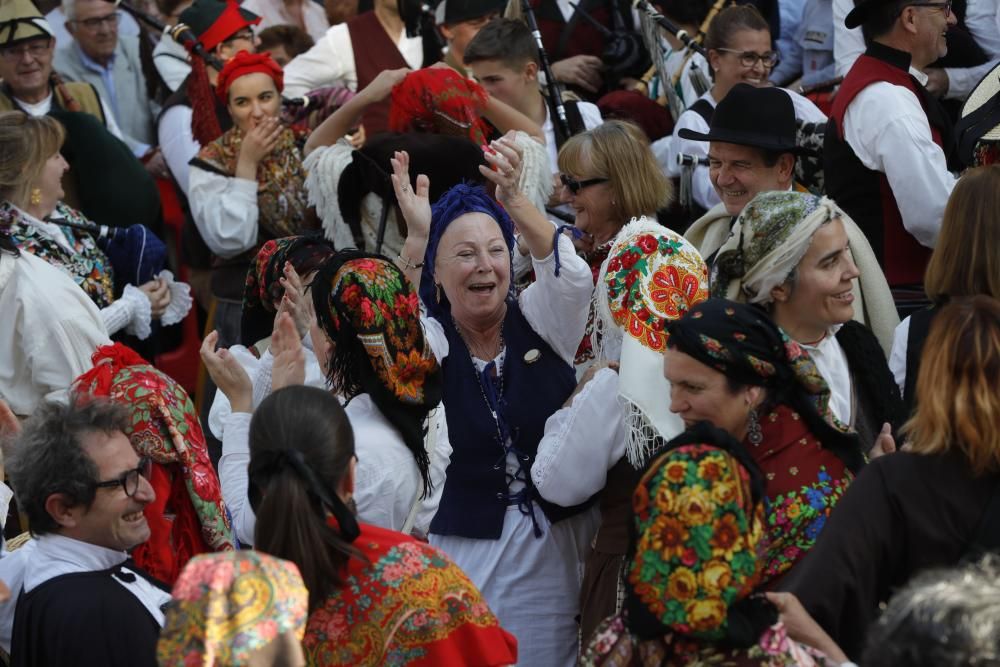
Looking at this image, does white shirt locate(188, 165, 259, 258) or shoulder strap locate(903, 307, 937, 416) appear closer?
shoulder strap locate(903, 307, 937, 416)

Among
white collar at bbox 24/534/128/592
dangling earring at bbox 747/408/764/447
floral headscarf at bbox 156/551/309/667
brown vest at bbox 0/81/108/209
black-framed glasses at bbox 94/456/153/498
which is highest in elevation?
floral headscarf at bbox 156/551/309/667

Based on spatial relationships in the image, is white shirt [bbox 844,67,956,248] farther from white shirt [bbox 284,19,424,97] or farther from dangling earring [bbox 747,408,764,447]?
white shirt [bbox 284,19,424,97]

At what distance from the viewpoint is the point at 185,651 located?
2500 millimetres

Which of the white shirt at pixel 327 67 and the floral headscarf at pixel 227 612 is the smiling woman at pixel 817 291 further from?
the white shirt at pixel 327 67

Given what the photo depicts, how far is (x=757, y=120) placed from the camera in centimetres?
541

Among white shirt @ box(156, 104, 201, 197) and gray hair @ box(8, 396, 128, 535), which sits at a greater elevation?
gray hair @ box(8, 396, 128, 535)

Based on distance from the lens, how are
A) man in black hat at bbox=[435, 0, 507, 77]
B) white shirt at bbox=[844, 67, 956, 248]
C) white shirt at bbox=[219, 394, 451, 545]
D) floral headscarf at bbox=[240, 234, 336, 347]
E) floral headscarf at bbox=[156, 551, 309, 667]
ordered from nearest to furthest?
floral headscarf at bbox=[156, 551, 309, 667]
white shirt at bbox=[219, 394, 451, 545]
floral headscarf at bbox=[240, 234, 336, 347]
white shirt at bbox=[844, 67, 956, 248]
man in black hat at bbox=[435, 0, 507, 77]

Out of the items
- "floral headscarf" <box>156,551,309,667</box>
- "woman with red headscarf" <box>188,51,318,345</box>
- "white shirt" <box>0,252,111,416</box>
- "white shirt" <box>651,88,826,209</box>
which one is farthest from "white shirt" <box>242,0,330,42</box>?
"floral headscarf" <box>156,551,309,667</box>

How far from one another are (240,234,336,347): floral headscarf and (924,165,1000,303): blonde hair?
2.10m

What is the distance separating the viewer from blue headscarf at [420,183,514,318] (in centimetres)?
476

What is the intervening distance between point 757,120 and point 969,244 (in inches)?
54.1

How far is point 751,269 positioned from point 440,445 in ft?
3.56

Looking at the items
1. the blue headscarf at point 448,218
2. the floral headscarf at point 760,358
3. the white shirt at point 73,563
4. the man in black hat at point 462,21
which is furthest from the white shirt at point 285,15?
the floral headscarf at point 760,358

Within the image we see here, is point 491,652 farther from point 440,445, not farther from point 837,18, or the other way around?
point 837,18
